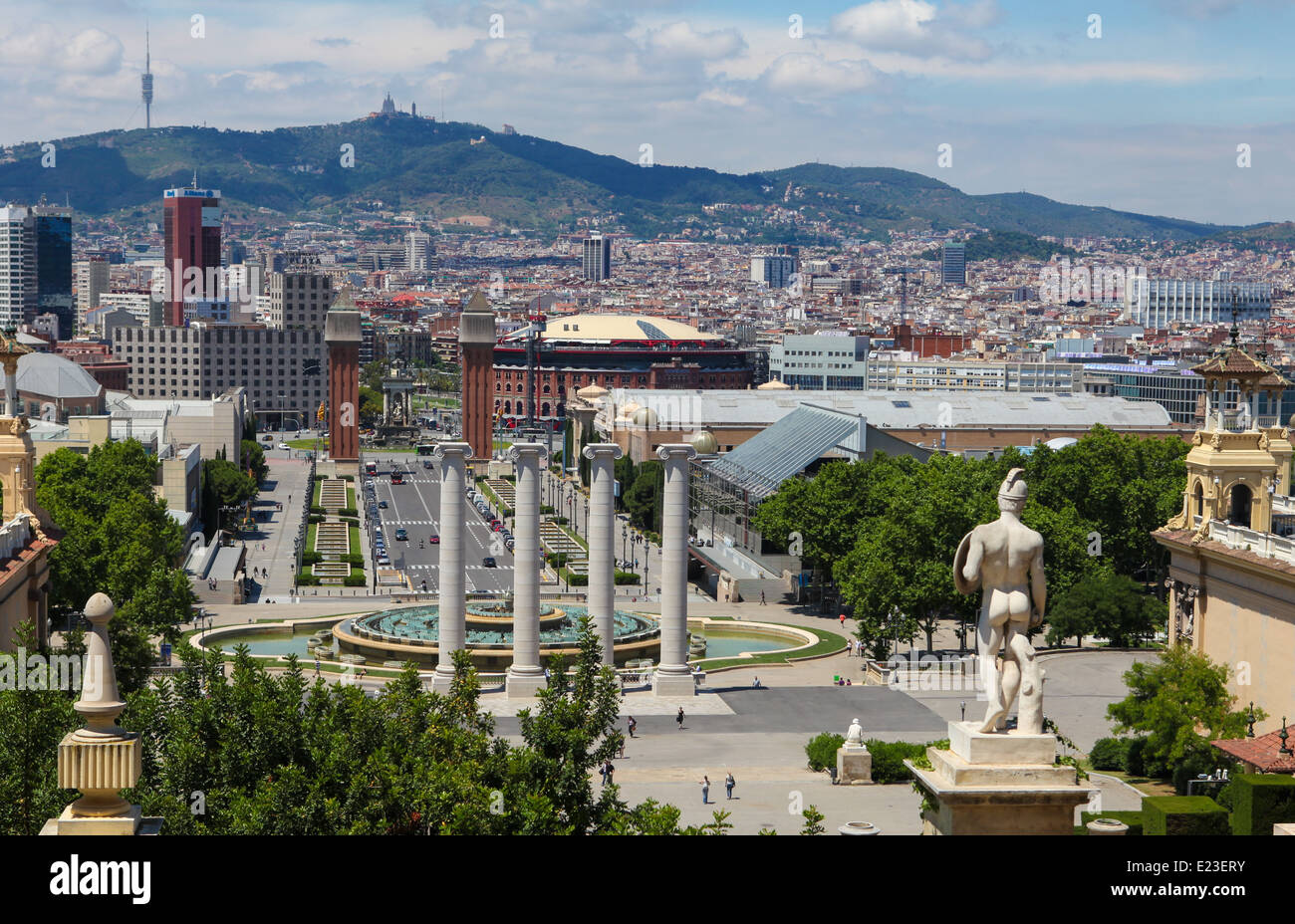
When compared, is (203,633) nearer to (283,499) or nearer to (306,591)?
(306,591)

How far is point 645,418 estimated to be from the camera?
133125 millimetres

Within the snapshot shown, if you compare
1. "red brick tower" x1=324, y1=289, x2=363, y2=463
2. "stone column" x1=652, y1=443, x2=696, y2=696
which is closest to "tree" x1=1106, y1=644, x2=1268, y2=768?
"stone column" x1=652, y1=443, x2=696, y2=696

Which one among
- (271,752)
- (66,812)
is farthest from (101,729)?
(271,752)

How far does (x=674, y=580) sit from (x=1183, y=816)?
92.4ft

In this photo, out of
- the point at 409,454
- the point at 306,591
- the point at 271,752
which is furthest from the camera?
the point at 409,454

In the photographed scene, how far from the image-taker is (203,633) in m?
70.2

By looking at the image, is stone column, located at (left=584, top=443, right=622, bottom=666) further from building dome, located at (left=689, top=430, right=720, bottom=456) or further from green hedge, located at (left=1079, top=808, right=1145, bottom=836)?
building dome, located at (left=689, top=430, right=720, bottom=456)

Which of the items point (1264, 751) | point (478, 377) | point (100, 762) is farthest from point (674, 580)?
point (478, 377)

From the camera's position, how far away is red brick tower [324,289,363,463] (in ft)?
547

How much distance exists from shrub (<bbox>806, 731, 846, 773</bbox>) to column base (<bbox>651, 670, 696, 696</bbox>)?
1078cm

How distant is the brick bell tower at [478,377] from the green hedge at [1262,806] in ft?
461
